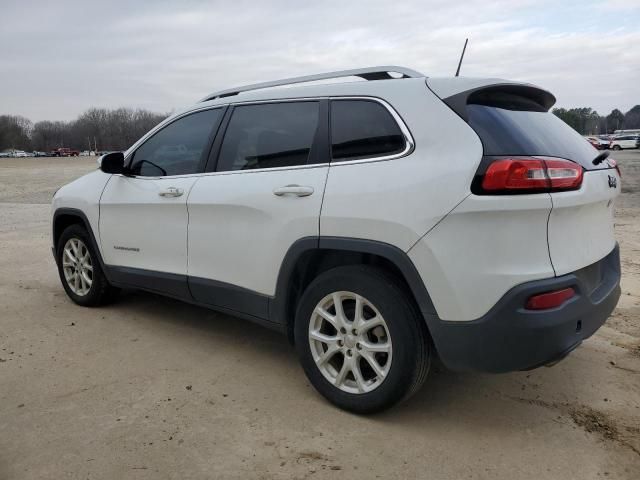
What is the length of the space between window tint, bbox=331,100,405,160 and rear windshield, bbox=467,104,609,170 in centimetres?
41

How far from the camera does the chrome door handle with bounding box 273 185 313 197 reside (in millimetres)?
3135

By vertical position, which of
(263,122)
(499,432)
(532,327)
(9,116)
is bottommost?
(499,432)

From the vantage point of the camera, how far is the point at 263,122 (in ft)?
12.0

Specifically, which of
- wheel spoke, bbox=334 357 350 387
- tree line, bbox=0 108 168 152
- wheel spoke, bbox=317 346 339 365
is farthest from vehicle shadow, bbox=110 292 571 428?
tree line, bbox=0 108 168 152

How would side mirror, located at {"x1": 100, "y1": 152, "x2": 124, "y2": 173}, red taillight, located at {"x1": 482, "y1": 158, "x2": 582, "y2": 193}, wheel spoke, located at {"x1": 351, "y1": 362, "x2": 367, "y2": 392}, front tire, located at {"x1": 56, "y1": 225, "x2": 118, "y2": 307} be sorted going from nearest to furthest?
red taillight, located at {"x1": 482, "y1": 158, "x2": 582, "y2": 193}
wheel spoke, located at {"x1": 351, "y1": 362, "x2": 367, "y2": 392}
side mirror, located at {"x1": 100, "y1": 152, "x2": 124, "y2": 173}
front tire, located at {"x1": 56, "y1": 225, "x2": 118, "y2": 307}

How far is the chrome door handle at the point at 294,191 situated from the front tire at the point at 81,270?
7.64 ft

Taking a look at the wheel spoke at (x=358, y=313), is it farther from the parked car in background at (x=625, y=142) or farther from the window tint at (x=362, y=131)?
the parked car in background at (x=625, y=142)

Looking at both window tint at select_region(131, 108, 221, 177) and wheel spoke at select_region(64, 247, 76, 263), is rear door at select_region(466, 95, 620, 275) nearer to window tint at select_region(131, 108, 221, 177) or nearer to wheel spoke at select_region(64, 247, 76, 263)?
window tint at select_region(131, 108, 221, 177)

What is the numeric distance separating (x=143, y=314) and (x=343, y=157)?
8.97ft

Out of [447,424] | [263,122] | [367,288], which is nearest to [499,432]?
[447,424]

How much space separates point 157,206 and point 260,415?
6.02 feet

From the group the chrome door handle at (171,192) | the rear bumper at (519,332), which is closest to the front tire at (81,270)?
the chrome door handle at (171,192)

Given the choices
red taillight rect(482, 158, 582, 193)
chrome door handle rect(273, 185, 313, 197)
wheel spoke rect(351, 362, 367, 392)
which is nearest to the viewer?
red taillight rect(482, 158, 582, 193)

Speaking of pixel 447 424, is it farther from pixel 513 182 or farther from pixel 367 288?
pixel 513 182
